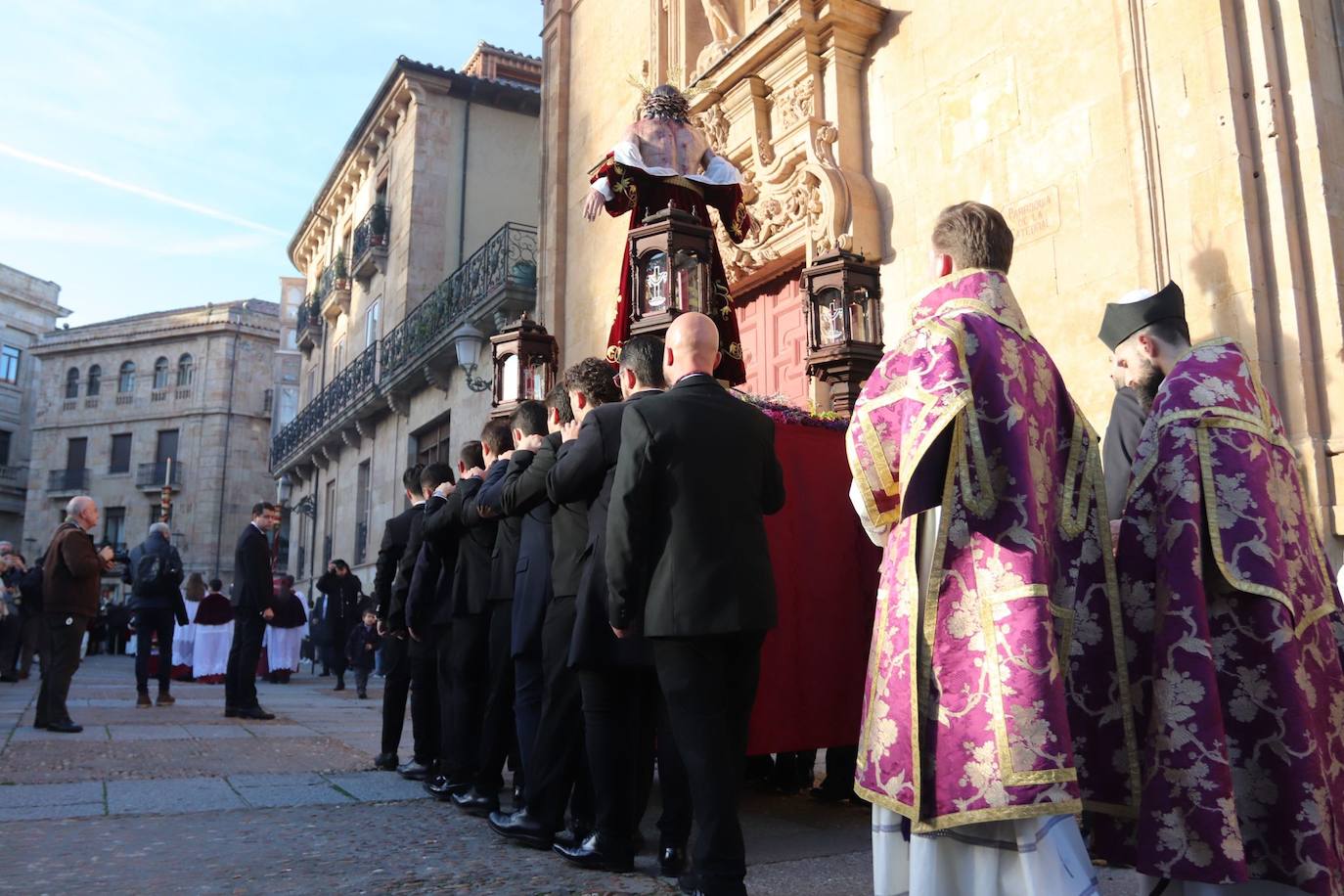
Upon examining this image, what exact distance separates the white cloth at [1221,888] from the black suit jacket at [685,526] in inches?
49.3

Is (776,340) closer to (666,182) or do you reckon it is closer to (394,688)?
(666,182)

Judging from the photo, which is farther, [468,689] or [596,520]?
[468,689]

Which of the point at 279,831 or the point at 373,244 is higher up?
the point at 373,244

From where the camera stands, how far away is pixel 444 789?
16.1 feet

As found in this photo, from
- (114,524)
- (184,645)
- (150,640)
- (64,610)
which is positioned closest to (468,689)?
(64,610)

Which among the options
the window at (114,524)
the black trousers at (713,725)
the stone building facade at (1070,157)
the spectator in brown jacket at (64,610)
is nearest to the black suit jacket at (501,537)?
the black trousers at (713,725)

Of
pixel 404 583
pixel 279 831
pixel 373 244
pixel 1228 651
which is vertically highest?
pixel 373 244

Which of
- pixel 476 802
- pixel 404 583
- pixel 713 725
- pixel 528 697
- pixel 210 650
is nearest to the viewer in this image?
pixel 713 725

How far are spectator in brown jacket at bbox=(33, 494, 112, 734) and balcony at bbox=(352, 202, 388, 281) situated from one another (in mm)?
16980

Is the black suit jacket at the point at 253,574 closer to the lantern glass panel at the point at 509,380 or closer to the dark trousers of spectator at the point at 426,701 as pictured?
the lantern glass panel at the point at 509,380

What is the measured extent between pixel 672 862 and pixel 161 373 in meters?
49.4

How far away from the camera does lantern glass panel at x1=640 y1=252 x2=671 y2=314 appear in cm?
575

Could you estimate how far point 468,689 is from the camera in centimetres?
477

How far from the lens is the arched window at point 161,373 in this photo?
155 feet
